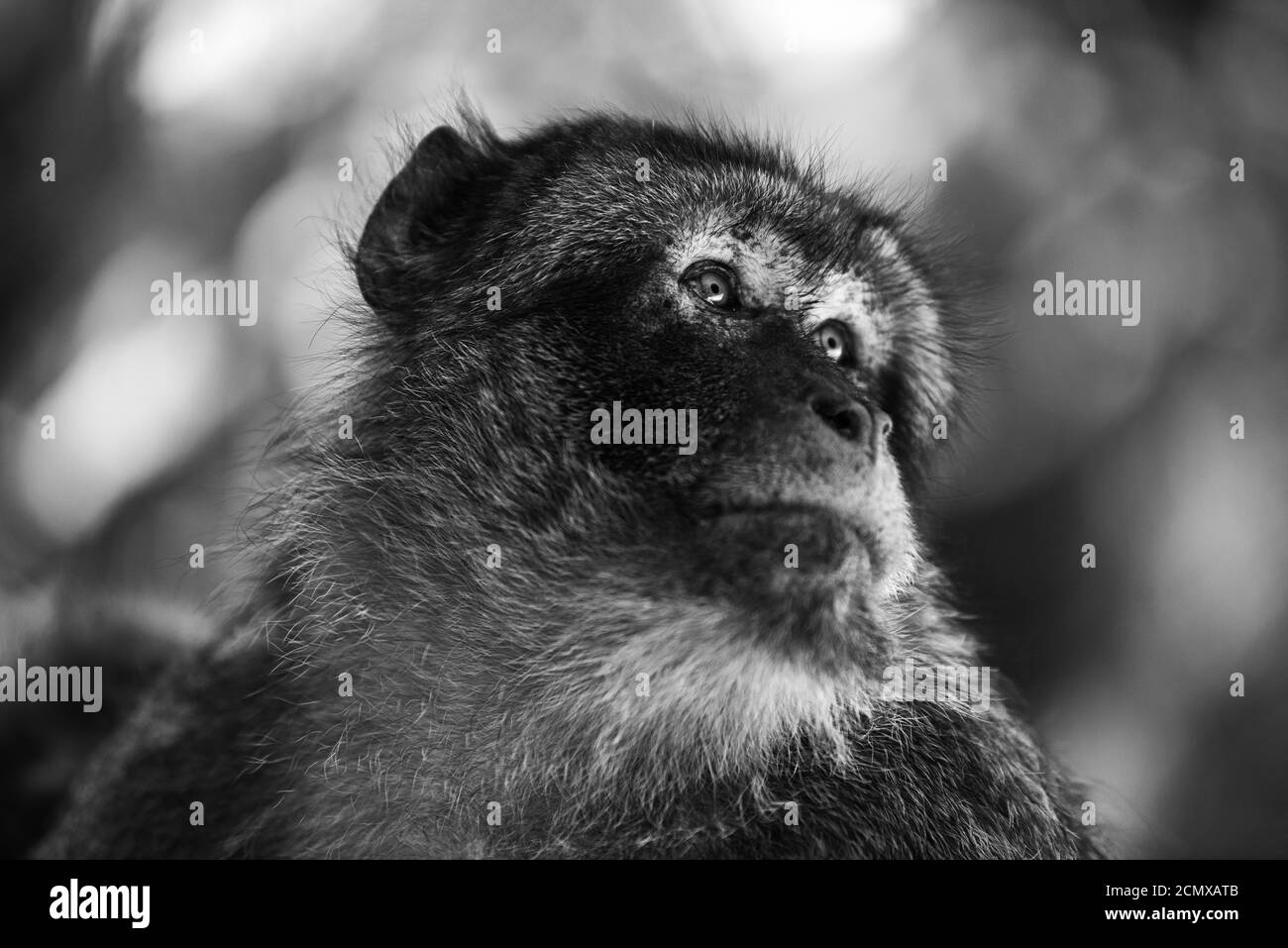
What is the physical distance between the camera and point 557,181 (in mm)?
3994

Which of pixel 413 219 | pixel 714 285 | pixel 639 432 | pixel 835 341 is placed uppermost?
pixel 413 219

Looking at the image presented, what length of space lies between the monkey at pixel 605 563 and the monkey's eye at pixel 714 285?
0.01 metres

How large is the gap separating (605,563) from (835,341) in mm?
1176

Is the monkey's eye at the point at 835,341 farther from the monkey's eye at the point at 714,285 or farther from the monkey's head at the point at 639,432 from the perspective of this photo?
the monkey's eye at the point at 714,285

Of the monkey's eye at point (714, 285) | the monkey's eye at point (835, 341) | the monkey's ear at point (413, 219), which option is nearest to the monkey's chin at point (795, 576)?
the monkey's eye at point (714, 285)

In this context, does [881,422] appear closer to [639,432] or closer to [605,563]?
[639,432]

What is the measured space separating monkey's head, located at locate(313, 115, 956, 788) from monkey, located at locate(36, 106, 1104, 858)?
0.01 meters

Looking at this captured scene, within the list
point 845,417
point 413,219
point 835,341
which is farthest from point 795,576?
point 413,219

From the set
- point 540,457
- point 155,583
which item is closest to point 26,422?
point 155,583

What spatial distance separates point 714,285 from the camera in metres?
3.59

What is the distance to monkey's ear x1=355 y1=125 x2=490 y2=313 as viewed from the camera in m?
4.09

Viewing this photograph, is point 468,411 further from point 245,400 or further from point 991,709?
point 245,400

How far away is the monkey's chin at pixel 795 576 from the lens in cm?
304
